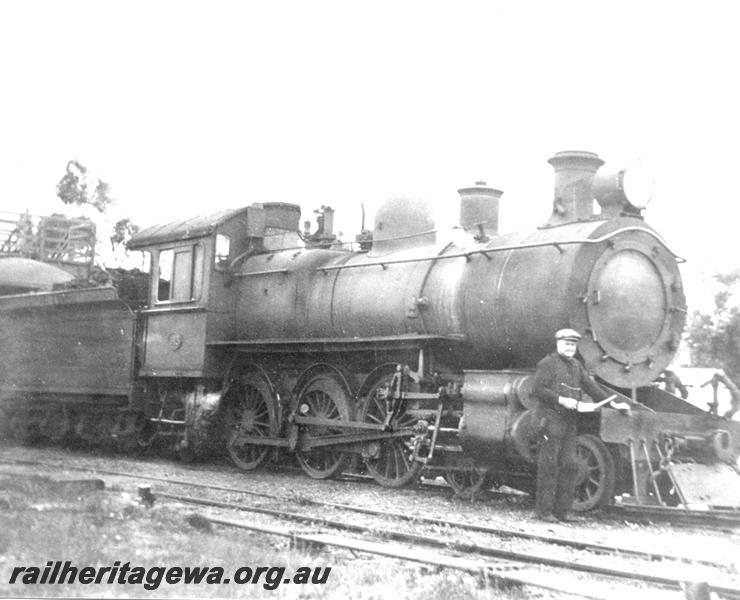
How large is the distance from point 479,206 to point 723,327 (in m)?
14.3

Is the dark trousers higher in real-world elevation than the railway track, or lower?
higher

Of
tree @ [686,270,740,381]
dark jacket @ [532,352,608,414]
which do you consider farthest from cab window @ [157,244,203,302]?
tree @ [686,270,740,381]

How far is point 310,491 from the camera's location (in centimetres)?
927

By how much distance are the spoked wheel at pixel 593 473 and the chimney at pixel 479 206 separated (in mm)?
2725

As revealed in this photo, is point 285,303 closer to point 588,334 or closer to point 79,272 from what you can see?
point 588,334

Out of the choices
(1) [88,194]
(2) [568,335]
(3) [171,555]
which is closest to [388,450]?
(2) [568,335]

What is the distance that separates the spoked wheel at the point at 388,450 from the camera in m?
9.45

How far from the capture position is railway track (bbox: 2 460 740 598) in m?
5.14

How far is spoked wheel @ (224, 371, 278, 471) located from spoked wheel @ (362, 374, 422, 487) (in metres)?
1.54

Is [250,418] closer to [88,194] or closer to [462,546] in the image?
[462,546]

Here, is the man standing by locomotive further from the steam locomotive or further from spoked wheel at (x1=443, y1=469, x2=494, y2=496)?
spoked wheel at (x1=443, y1=469, x2=494, y2=496)

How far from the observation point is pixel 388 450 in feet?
32.2

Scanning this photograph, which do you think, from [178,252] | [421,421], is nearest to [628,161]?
[421,421]

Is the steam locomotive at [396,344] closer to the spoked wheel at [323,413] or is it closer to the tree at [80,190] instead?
the spoked wheel at [323,413]
